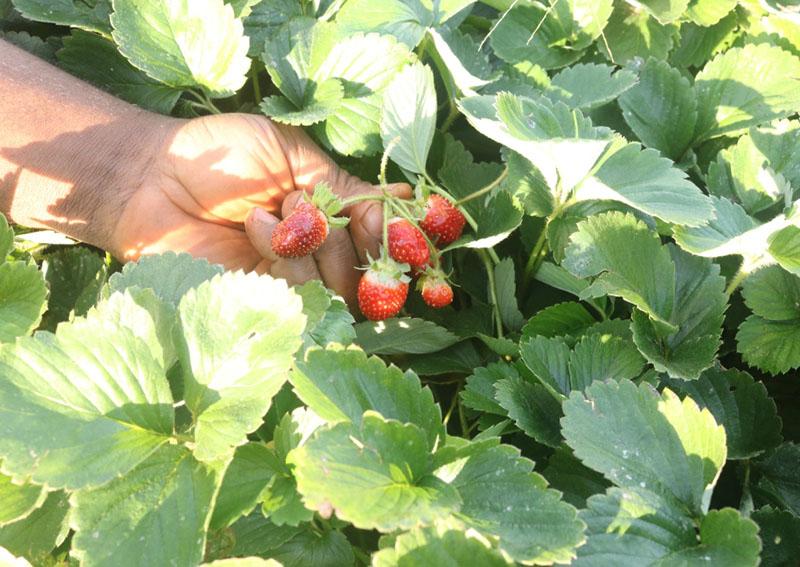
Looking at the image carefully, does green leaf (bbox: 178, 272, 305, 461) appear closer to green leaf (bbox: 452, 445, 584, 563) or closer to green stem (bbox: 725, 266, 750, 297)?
green leaf (bbox: 452, 445, 584, 563)

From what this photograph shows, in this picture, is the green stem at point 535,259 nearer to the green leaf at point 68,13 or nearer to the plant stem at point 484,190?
the plant stem at point 484,190

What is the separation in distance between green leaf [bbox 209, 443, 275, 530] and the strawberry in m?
0.31

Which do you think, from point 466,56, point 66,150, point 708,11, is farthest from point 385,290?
point 708,11

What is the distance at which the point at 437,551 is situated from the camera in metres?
0.47

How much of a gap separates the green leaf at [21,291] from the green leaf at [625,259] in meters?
0.50

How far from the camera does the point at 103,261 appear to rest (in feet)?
3.10

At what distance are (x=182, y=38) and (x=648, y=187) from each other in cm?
57

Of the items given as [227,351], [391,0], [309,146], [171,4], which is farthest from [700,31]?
[227,351]

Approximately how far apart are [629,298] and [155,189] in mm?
629

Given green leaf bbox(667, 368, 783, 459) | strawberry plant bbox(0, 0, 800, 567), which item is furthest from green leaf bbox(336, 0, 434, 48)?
green leaf bbox(667, 368, 783, 459)

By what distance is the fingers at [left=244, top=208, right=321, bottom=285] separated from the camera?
35.9 inches

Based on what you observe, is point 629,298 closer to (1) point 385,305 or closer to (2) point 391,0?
(1) point 385,305

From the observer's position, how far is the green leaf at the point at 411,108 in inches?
33.2

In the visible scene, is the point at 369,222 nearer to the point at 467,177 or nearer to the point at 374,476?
the point at 467,177
